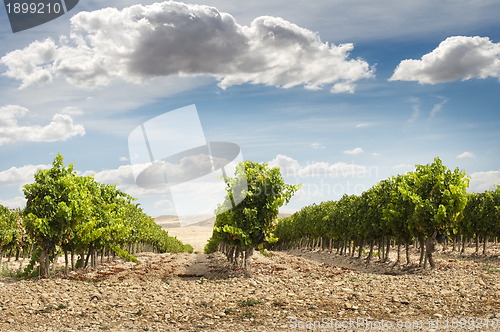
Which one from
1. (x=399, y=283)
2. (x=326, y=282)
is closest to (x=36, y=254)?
(x=326, y=282)

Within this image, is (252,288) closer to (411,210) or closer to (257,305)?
(257,305)

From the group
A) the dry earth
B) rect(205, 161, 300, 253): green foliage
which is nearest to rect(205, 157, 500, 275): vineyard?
rect(205, 161, 300, 253): green foliage

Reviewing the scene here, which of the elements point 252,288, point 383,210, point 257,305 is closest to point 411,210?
point 383,210

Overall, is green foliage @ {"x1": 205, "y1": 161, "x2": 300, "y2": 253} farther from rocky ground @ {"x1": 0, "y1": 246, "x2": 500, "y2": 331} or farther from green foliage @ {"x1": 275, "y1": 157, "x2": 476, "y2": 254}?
green foliage @ {"x1": 275, "y1": 157, "x2": 476, "y2": 254}

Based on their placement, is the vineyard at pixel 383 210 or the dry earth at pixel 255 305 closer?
the dry earth at pixel 255 305

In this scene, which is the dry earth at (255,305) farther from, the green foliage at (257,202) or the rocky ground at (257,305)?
the green foliage at (257,202)

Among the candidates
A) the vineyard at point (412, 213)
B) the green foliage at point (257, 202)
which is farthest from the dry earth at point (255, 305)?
the vineyard at point (412, 213)

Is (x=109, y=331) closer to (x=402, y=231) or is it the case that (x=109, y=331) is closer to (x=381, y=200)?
(x=402, y=231)

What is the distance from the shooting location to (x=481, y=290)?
2006cm

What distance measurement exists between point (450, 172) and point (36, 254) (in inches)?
1290

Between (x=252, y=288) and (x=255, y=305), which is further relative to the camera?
(x=252, y=288)

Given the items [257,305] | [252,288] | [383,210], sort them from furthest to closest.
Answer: [383,210] < [252,288] < [257,305]

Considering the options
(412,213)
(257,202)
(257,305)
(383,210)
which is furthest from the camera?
(383,210)

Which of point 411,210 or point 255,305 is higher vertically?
point 411,210
